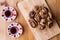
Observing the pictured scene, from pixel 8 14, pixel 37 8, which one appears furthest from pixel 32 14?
pixel 8 14

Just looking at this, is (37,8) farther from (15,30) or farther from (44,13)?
(15,30)

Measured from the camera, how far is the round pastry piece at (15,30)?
1.32 m

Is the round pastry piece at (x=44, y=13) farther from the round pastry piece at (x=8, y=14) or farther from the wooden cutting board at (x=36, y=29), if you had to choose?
the round pastry piece at (x=8, y=14)

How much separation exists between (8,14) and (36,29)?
7.6 inches

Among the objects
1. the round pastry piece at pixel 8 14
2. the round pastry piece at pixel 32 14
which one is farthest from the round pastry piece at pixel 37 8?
the round pastry piece at pixel 8 14

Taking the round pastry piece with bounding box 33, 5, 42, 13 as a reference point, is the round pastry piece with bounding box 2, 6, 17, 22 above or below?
above

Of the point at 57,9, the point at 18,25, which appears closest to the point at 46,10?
the point at 57,9

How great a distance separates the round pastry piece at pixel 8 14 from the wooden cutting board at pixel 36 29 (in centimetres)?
5

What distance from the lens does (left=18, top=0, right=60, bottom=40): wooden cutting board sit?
4.31 ft

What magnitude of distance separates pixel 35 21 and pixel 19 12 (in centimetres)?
Result: 12

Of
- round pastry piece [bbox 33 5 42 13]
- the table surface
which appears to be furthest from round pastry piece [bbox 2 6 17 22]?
round pastry piece [bbox 33 5 42 13]

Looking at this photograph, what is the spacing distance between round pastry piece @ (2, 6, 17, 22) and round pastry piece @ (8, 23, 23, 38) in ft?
0.14

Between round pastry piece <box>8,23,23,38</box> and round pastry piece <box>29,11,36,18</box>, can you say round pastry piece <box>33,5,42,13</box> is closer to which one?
round pastry piece <box>29,11,36,18</box>

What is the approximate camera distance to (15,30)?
1.32 m
